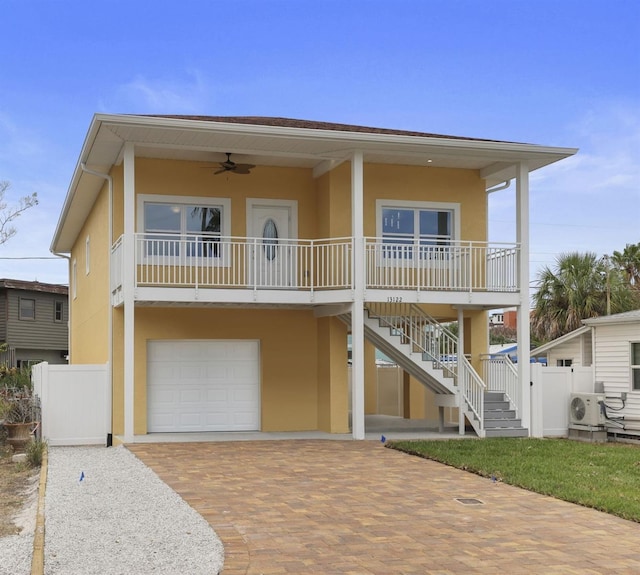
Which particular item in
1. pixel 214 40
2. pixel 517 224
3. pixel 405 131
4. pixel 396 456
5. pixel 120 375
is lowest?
pixel 396 456

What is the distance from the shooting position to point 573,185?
112 ft

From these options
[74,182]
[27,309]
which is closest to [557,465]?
[74,182]

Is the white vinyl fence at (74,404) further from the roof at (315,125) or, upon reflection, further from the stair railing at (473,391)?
the stair railing at (473,391)

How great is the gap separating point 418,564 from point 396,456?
273 inches

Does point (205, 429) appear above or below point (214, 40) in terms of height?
below

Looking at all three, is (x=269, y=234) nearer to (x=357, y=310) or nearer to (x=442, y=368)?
(x=357, y=310)

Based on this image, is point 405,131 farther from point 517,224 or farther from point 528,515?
point 528,515

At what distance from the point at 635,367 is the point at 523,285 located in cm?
364

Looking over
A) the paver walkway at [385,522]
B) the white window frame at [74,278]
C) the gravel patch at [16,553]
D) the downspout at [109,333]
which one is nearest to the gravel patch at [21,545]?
the gravel patch at [16,553]

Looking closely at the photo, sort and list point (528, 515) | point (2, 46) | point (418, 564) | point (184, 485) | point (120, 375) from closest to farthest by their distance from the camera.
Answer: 1. point (418, 564)
2. point (528, 515)
3. point (184, 485)
4. point (120, 375)
5. point (2, 46)

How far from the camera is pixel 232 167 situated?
17297 mm

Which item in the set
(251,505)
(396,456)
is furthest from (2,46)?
(251,505)

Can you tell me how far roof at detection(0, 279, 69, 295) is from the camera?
36.8m

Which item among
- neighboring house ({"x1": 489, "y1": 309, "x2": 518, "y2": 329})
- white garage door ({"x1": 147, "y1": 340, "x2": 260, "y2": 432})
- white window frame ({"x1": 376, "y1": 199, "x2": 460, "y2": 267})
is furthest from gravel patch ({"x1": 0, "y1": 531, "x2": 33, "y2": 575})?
neighboring house ({"x1": 489, "y1": 309, "x2": 518, "y2": 329})
